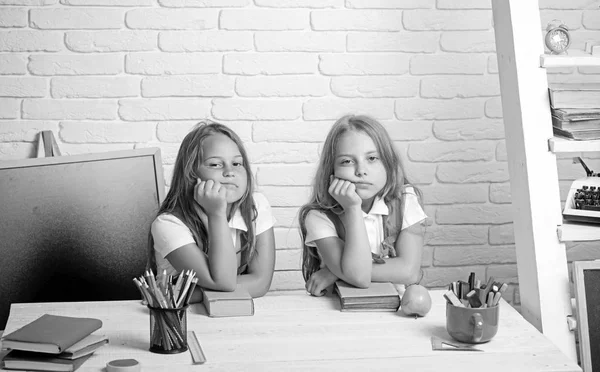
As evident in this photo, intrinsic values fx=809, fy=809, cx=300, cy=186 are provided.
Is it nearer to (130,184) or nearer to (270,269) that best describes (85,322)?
(270,269)

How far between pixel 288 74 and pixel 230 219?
38.1 inches

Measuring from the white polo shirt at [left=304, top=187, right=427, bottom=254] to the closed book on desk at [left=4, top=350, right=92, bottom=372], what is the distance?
2.74ft

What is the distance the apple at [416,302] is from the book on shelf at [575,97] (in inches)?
25.2

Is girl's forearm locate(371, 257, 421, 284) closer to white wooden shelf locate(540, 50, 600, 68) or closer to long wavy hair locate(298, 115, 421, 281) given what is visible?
long wavy hair locate(298, 115, 421, 281)

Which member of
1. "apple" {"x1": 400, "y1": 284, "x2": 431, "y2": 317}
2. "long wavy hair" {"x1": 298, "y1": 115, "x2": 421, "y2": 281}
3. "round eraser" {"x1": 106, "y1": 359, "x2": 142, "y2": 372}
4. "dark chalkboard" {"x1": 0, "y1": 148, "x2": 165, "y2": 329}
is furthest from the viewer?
"dark chalkboard" {"x1": 0, "y1": 148, "x2": 165, "y2": 329}

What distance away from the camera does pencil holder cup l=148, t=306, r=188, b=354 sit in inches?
71.4

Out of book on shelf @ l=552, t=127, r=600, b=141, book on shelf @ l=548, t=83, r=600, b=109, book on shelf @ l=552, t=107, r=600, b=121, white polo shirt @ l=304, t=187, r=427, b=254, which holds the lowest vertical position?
white polo shirt @ l=304, t=187, r=427, b=254

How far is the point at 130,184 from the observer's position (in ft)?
9.91

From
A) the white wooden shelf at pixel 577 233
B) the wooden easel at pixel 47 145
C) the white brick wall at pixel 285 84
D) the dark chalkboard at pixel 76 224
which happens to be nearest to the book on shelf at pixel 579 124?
the white wooden shelf at pixel 577 233

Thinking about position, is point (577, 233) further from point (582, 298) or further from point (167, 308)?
point (167, 308)

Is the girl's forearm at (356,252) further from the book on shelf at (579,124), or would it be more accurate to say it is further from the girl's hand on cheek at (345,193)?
the book on shelf at (579,124)

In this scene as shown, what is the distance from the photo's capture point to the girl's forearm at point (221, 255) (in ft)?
7.14

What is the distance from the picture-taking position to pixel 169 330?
5.97ft

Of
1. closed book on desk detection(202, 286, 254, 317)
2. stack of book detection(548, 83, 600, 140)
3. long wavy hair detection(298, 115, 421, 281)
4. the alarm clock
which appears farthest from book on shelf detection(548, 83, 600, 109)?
closed book on desk detection(202, 286, 254, 317)
